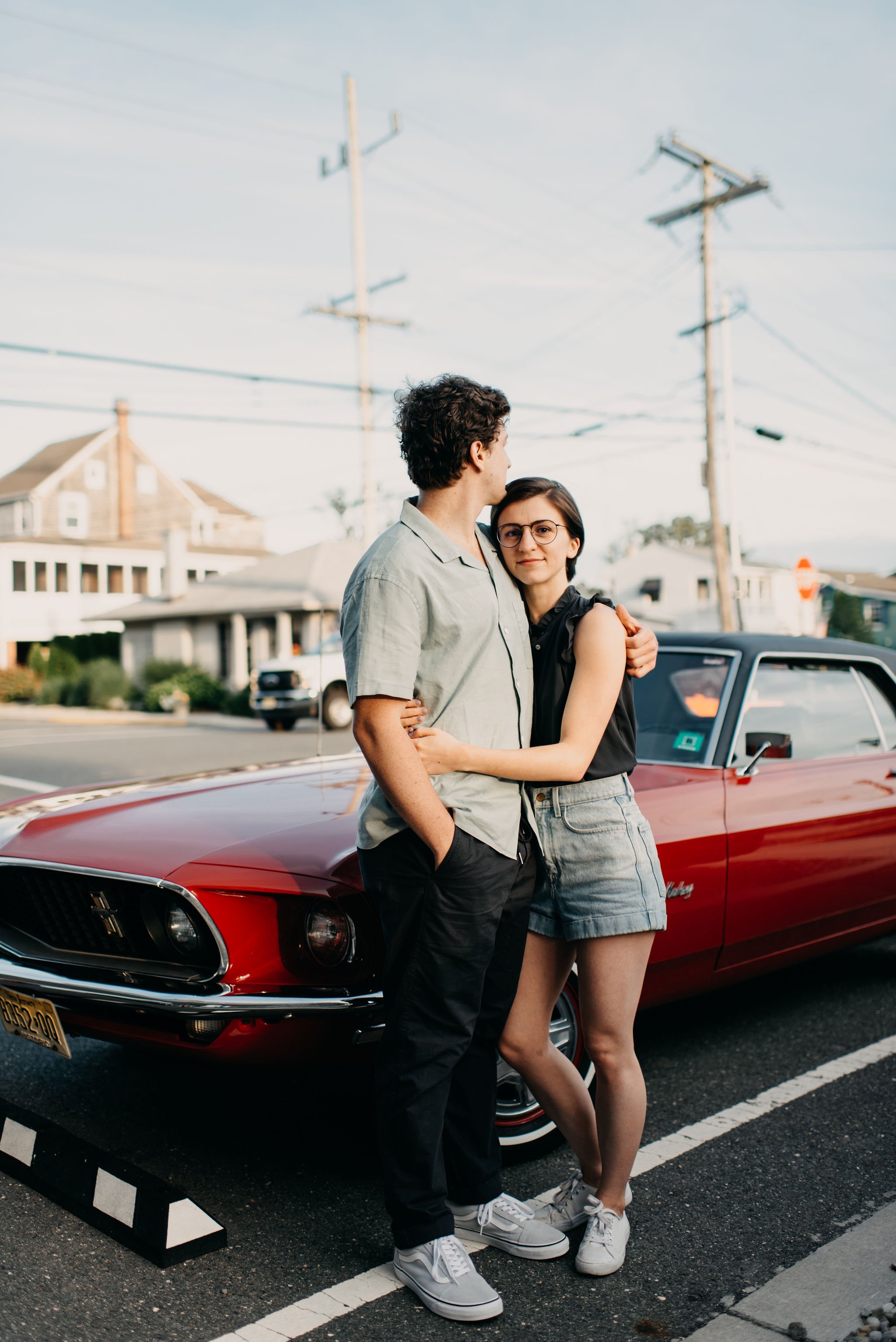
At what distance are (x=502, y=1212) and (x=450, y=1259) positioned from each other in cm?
28

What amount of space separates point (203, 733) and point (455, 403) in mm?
20576

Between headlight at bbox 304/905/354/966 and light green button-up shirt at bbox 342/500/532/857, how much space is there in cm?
37

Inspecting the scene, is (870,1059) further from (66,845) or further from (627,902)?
(66,845)

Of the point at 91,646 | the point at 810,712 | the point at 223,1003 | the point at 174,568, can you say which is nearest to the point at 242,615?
the point at 174,568

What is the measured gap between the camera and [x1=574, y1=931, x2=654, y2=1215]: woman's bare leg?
8.70ft

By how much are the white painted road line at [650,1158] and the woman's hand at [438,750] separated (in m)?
1.21

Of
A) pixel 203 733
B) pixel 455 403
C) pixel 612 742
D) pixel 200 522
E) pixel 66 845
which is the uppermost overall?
pixel 200 522

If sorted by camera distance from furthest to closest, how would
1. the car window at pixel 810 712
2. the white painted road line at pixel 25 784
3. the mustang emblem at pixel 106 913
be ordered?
the white painted road line at pixel 25 784 < the car window at pixel 810 712 < the mustang emblem at pixel 106 913

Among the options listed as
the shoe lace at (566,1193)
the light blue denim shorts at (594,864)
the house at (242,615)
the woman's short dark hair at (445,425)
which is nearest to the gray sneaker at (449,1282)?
the shoe lace at (566,1193)

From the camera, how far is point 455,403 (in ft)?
8.09

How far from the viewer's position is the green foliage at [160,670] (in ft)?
105

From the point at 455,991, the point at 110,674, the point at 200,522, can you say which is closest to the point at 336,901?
the point at 455,991

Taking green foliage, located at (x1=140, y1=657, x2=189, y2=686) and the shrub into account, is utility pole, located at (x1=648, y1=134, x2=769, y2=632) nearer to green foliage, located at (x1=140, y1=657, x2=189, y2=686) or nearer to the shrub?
green foliage, located at (x1=140, y1=657, x2=189, y2=686)

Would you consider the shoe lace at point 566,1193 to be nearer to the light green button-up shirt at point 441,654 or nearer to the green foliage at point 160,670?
the light green button-up shirt at point 441,654
